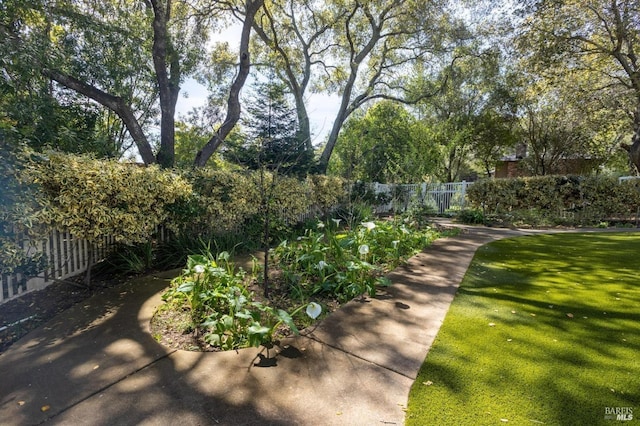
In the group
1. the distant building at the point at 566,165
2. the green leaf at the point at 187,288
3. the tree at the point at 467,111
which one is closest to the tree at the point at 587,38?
the tree at the point at 467,111

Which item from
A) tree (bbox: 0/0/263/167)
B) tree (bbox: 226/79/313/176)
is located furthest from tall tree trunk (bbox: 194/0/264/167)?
tree (bbox: 226/79/313/176)

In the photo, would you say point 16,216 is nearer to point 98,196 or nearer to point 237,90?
point 98,196

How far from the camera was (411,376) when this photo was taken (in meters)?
2.07

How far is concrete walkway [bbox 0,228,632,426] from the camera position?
1.75 m

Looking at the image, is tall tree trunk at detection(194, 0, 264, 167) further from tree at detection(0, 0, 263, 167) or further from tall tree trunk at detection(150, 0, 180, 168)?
tall tree trunk at detection(150, 0, 180, 168)

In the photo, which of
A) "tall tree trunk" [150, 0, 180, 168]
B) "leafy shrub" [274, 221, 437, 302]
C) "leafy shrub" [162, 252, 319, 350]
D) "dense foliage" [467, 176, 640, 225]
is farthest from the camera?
"dense foliage" [467, 176, 640, 225]

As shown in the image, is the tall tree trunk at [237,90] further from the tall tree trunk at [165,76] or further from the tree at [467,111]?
the tree at [467,111]

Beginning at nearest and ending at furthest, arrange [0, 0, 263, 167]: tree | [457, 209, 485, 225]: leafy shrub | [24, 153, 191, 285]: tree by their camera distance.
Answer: [24, 153, 191, 285]: tree < [0, 0, 263, 167]: tree < [457, 209, 485, 225]: leafy shrub

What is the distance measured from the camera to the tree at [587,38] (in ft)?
26.6

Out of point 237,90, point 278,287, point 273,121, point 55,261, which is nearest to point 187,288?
point 278,287

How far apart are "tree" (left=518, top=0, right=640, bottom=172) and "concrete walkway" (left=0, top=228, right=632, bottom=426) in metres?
9.23

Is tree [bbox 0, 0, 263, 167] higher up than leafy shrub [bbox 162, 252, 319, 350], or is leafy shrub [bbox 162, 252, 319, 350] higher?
tree [bbox 0, 0, 263, 167]

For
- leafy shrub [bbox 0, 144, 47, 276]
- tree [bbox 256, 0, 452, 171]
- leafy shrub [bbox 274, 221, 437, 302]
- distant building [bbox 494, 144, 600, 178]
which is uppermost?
tree [bbox 256, 0, 452, 171]

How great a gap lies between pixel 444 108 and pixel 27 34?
59.0 ft
